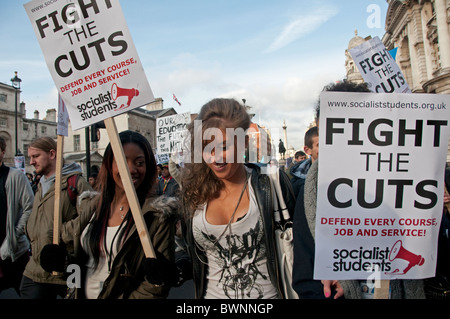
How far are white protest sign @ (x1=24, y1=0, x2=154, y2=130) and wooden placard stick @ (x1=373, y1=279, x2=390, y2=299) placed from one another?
1.87m

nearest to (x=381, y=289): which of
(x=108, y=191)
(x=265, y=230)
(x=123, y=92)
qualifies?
(x=265, y=230)

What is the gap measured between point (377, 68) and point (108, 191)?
12.5ft

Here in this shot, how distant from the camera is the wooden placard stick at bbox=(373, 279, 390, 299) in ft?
6.45

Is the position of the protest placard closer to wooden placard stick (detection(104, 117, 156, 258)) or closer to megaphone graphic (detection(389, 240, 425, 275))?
wooden placard stick (detection(104, 117, 156, 258))

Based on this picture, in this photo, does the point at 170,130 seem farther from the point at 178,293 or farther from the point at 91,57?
the point at 91,57

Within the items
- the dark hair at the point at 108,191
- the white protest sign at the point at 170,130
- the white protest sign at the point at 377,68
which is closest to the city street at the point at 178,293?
the dark hair at the point at 108,191

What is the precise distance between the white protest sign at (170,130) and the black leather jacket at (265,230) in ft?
24.6

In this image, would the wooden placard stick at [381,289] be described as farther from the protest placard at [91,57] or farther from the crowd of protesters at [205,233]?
the protest placard at [91,57]

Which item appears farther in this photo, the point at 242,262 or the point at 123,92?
the point at 123,92

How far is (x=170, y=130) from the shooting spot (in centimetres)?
1003

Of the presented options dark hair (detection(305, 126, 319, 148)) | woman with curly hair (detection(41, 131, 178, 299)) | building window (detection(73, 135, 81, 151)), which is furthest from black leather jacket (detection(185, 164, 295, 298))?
building window (detection(73, 135, 81, 151))

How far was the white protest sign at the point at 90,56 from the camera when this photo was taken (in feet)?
7.94

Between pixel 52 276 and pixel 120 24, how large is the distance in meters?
2.14
